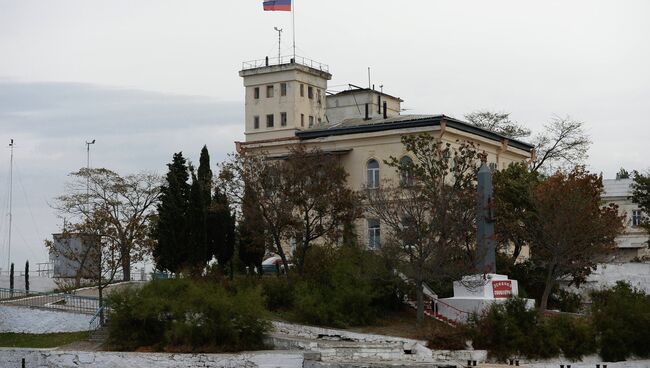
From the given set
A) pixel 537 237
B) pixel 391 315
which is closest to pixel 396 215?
pixel 391 315

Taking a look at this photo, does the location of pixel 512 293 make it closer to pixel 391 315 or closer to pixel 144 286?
pixel 391 315

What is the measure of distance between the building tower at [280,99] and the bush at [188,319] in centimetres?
2890

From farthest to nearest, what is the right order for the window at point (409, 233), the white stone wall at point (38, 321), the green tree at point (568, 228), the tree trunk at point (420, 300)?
the green tree at point (568, 228) < the white stone wall at point (38, 321) < the window at point (409, 233) < the tree trunk at point (420, 300)

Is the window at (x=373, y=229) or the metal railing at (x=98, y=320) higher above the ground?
the window at (x=373, y=229)

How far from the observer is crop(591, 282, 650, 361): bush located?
114ft

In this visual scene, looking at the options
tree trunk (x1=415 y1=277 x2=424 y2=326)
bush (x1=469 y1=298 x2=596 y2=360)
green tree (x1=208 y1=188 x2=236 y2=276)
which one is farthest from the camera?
green tree (x1=208 y1=188 x2=236 y2=276)

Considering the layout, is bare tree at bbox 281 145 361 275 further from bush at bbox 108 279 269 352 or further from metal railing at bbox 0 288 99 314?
metal railing at bbox 0 288 99 314

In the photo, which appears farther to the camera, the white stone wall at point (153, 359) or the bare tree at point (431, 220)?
the bare tree at point (431, 220)

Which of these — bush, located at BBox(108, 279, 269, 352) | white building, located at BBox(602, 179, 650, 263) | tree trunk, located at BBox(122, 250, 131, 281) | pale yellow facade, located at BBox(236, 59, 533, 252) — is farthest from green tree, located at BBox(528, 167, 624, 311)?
white building, located at BBox(602, 179, 650, 263)

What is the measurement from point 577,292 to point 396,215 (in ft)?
48.4

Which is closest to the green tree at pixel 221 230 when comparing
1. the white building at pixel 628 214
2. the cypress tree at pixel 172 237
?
the cypress tree at pixel 172 237

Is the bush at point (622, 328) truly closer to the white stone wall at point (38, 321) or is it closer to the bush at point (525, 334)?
the bush at point (525, 334)

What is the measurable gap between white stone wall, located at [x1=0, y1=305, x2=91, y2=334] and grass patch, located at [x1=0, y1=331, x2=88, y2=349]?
0.44 meters

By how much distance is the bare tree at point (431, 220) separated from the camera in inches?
1487
